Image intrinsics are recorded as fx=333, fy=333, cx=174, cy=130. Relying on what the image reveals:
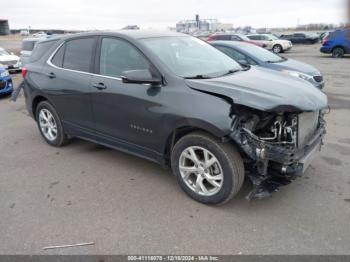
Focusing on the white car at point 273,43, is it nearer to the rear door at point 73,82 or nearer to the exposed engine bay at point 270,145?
the rear door at point 73,82

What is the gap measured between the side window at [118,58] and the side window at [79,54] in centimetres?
26

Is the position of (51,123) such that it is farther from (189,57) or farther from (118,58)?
(189,57)

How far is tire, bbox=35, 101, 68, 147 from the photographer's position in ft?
16.3

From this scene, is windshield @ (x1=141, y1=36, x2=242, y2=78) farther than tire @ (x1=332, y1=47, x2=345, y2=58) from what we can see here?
No

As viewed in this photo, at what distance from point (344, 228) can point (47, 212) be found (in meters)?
2.84

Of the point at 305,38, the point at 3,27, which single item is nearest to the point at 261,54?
the point at 305,38

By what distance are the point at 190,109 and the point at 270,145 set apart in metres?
0.83

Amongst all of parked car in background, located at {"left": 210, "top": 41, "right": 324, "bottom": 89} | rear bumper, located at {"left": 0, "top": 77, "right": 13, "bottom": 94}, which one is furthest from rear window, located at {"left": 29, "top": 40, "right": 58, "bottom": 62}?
rear bumper, located at {"left": 0, "top": 77, "right": 13, "bottom": 94}

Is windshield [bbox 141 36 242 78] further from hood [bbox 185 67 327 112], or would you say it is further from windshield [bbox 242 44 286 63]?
windshield [bbox 242 44 286 63]

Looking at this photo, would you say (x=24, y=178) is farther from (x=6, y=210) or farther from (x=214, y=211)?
(x=214, y=211)

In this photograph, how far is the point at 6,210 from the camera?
342 cm

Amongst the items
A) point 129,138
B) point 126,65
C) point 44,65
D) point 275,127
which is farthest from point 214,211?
point 44,65

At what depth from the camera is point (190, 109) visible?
3.25m

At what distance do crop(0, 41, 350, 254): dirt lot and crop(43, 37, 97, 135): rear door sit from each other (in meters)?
0.61
